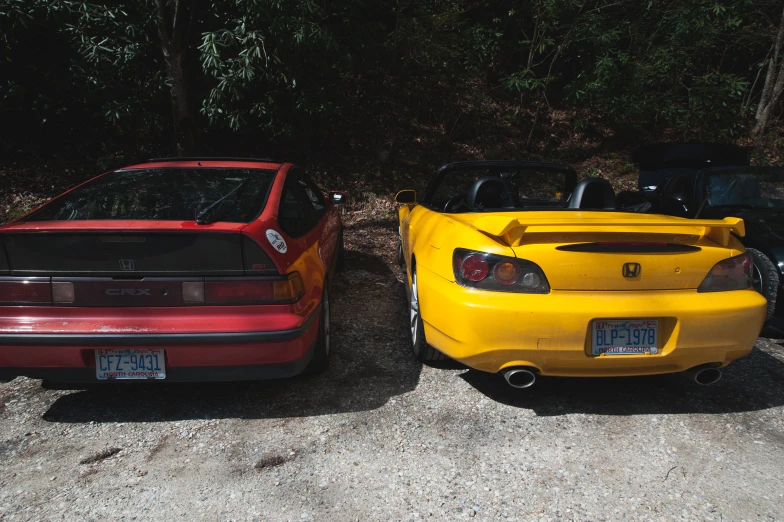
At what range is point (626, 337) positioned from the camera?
2.71 meters

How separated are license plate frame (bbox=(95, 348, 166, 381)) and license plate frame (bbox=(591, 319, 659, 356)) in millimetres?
2259

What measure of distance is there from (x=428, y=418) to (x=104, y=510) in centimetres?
161

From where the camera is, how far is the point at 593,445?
266cm

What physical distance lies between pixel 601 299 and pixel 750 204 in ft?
11.5

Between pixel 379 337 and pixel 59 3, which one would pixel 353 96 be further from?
pixel 379 337

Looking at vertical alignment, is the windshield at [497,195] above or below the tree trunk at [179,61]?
below

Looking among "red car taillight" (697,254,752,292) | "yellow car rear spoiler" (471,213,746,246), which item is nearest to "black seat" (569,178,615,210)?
"yellow car rear spoiler" (471,213,746,246)

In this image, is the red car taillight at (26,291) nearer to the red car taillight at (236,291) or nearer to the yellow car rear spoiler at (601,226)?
the red car taillight at (236,291)

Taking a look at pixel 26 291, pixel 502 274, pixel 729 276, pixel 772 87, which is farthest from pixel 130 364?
pixel 772 87

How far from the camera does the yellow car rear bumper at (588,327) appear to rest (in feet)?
8.72

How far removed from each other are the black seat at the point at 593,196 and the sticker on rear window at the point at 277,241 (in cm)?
215

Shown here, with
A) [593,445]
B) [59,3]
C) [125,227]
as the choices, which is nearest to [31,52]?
[59,3]

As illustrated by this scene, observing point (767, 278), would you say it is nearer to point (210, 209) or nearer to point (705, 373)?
point (705, 373)

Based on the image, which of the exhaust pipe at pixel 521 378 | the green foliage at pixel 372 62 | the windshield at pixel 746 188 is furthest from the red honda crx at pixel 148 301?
the green foliage at pixel 372 62
